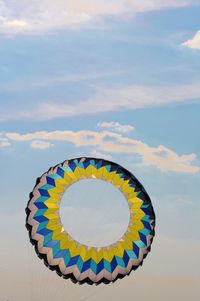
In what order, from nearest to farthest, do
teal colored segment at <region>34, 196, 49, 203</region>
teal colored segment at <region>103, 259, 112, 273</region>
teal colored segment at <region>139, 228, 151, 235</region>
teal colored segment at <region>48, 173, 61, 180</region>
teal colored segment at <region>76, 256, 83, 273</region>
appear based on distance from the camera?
1. teal colored segment at <region>76, 256, 83, 273</region>
2. teal colored segment at <region>103, 259, 112, 273</region>
3. teal colored segment at <region>34, 196, 49, 203</region>
4. teal colored segment at <region>139, 228, 151, 235</region>
5. teal colored segment at <region>48, 173, 61, 180</region>

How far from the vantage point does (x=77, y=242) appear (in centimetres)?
3925

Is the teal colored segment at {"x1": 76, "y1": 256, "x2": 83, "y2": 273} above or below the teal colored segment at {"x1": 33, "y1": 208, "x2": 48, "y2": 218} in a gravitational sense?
below

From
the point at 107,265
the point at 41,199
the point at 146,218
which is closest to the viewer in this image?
the point at 107,265

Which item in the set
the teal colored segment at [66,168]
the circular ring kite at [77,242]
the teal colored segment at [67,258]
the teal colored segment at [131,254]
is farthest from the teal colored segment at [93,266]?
the teal colored segment at [66,168]

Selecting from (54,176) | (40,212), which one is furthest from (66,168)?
(40,212)

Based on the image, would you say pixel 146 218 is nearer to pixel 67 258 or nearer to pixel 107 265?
pixel 107 265

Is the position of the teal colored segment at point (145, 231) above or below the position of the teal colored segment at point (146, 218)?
below

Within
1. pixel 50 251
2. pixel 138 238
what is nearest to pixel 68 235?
pixel 50 251

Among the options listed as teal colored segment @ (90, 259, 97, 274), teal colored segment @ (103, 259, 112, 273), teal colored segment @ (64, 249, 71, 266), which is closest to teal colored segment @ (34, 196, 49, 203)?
teal colored segment @ (64, 249, 71, 266)

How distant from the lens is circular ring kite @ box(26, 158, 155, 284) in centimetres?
3891

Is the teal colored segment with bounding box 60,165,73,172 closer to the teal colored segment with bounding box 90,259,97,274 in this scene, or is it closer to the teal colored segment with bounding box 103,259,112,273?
the teal colored segment with bounding box 90,259,97,274

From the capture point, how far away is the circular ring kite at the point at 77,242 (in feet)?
128

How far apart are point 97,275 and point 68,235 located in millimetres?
2592

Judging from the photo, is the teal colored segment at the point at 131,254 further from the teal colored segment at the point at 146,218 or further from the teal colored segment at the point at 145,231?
the teal colored segment at the point at 146,218
